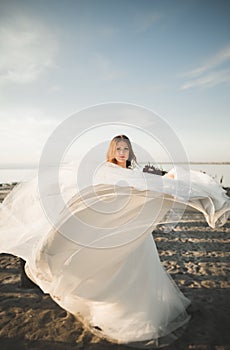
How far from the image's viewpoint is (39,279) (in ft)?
8.41

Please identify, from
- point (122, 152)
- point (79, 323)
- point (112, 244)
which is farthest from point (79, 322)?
point (122, 152)

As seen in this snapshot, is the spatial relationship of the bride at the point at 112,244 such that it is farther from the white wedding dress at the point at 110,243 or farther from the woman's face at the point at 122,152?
the woman's face at the point at 122,152

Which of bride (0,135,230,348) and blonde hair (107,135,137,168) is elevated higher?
blonde hair (107,135,137,168)

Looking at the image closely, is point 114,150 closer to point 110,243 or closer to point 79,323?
point 110,243

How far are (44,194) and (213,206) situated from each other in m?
1.76

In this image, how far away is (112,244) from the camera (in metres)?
2.56

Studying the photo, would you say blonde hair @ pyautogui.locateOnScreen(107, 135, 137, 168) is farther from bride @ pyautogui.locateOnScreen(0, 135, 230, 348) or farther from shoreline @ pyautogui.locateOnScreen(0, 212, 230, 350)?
shoreline @ pyautogui.locateOnScreen(0, 212, 230, 350)

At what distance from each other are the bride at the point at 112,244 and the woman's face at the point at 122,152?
33.7 inches

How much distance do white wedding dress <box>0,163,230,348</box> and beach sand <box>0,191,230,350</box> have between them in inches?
6.6

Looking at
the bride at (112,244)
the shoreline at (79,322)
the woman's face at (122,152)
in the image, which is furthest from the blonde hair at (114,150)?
the shoreline at (79,322)

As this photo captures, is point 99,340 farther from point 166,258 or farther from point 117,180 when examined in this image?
point 166,258

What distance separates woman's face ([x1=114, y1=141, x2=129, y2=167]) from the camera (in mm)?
3486

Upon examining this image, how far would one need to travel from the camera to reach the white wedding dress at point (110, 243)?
92.9 inches

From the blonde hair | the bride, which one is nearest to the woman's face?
the blonde hair
